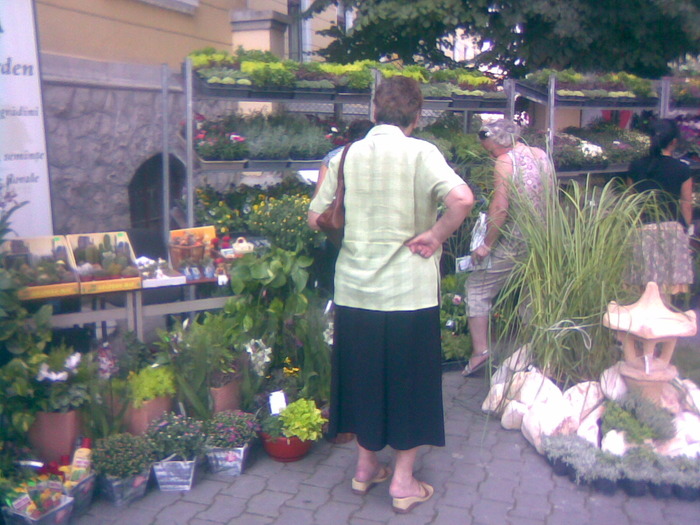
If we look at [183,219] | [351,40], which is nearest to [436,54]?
[351,40]

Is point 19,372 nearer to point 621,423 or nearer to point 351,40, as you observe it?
point 621,423

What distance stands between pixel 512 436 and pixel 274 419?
1363mm

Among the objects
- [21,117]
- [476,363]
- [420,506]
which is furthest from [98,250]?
[476,363]

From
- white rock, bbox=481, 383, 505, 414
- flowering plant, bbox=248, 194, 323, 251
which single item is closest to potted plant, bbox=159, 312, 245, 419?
flowering plant, bbox=248, 194, 323, 251

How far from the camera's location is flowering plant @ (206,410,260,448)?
3598mm

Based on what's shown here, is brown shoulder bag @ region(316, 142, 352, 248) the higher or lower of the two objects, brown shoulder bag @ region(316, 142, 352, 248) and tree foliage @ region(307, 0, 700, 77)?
Answer: the lower

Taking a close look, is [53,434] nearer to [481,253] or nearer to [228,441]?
[228,441]

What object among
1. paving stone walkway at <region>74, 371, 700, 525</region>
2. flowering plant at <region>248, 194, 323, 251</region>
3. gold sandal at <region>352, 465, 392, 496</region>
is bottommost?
paving stone walkway at <region>74, 371, 700, 525</region>

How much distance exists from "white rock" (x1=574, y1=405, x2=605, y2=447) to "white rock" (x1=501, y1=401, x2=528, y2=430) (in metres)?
0.36

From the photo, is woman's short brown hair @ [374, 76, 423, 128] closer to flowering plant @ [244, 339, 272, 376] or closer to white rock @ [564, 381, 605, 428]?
flowering plant @ [244, 339, 272, 376]

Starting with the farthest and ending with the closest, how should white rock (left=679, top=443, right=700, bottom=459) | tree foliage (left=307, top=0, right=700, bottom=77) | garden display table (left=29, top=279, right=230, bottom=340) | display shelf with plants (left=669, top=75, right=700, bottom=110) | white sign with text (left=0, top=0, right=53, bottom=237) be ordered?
display shelf with plants (left=669, top=75, right=700, bottom=110) < tree foliage (left=307, top=0, right=700, bottom=77) < garden display table (left=29, top=279, right=230, bottom=340) < white sign with text (left=0, top=0, right=53, bottom=237) < white rock (left=679, top=443, right=700, bottom=459)

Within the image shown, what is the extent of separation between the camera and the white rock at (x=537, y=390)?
13.0 ft

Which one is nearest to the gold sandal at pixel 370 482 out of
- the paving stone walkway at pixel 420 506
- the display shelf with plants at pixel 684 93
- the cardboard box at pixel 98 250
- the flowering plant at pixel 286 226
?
the paving stone walkway at pixel 420 506

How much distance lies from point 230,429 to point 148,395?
0.45m
